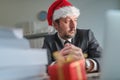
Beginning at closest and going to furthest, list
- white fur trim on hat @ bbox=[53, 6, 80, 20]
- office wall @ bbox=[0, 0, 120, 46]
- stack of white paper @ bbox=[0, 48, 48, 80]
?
stack of white paper @ bbox=[0, 48, 48, 80] → white fur trim on hat @ bbox=[53, 6, 80, 20] → office wall @ bbox=[0, 0, 120, 46]

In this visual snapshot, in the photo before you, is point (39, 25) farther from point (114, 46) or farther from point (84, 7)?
point (114, 46)

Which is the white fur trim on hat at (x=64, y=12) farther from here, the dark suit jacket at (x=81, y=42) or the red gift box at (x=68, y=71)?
the red gift box at (x=68, y=71)

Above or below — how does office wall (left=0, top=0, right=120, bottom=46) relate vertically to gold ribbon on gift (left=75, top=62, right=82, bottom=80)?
above

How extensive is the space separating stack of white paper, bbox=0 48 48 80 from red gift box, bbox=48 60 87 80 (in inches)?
1.6

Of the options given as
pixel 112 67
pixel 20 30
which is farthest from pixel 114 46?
pixel 20 30

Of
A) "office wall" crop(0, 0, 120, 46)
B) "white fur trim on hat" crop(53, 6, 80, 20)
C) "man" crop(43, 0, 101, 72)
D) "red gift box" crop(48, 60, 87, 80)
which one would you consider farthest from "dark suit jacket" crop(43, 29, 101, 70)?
"office wall" crop(0, 0, 120, 46)

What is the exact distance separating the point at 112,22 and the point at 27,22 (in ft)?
10.0

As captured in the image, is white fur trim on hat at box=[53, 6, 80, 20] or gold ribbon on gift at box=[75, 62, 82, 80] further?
white fur trim on hat at box=[53, 6, 80, 20]

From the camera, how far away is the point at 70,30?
59.4 inches

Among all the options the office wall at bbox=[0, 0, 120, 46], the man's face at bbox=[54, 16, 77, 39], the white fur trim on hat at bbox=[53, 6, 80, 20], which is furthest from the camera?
the office wall at bbox=[0, 0, 120, 46]

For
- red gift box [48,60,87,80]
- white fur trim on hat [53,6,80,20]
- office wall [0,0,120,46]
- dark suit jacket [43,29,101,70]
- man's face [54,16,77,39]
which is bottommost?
red gift box [48,60,87,80]

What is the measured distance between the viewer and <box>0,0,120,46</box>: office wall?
11.5 feet

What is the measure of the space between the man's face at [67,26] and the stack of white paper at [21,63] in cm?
83

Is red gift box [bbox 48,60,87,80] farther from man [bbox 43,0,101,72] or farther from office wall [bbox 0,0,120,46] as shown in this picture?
office wall [bbox 0,0,120,46]
